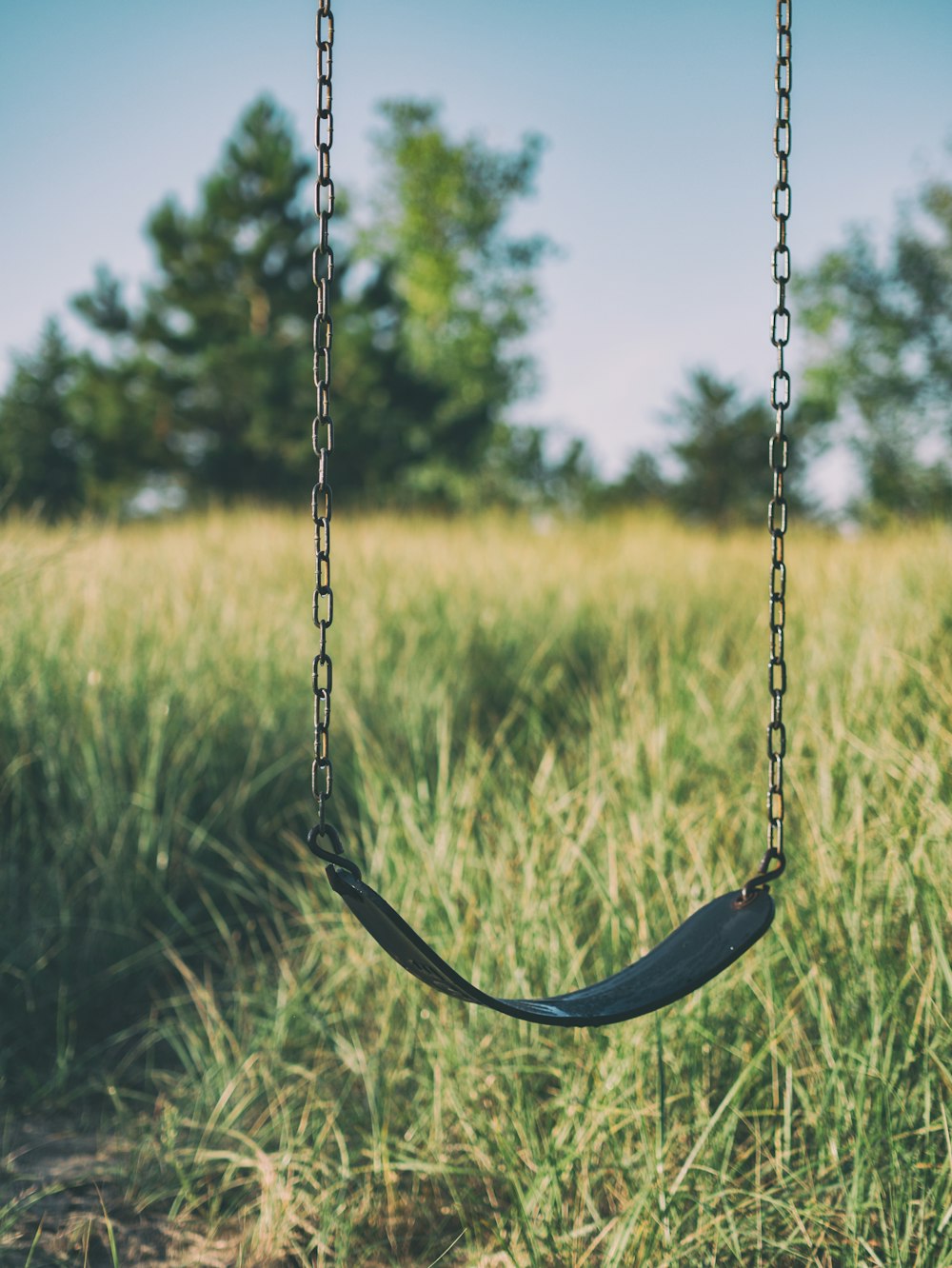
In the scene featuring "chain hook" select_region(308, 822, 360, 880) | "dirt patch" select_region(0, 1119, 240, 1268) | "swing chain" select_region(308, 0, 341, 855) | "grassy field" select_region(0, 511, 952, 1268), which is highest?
"swing chain" select_region(308, 0, 341, 855)

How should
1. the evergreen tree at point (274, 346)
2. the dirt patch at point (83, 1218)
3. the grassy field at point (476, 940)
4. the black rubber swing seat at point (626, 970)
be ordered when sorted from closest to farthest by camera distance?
1. the black rubber swing seat at point (626, 970)
2. the grassy field at point (476, 940)
3. the dirt patch at point (83, 1218)
4. the evergreen tree at point (274, 346)

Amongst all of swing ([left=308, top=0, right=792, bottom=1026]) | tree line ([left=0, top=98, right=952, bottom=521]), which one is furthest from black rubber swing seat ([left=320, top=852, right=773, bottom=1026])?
tree line ([left=0, top=98, right=952, bottom=521])

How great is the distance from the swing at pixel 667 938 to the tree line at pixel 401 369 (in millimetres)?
9721

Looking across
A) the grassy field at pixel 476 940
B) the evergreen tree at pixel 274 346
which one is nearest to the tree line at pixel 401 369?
the evergreen tree at pixel 274 346

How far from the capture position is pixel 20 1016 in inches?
92.5

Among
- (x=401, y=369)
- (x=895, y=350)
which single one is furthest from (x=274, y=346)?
(x=895, y=350)

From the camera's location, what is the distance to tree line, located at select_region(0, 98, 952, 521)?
1525cm

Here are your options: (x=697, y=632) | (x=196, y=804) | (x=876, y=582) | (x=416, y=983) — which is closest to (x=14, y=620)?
(x=196, y=804)

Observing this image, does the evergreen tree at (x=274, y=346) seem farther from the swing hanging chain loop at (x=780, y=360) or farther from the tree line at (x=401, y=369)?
the swing hanging chain loop at (x=780, y=360)

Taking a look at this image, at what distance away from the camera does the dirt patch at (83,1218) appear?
1.68 m

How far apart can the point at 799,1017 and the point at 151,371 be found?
1647 cm

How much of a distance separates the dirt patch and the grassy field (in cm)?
2

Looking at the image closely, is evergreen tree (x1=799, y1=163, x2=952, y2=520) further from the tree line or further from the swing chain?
the swing chain

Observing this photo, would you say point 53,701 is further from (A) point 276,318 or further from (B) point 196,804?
(A) point 276,318
